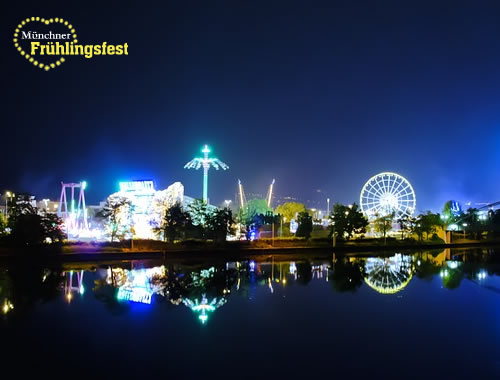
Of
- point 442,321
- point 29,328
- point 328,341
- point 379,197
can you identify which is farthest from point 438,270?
point 379,197

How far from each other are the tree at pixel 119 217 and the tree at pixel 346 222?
58.8 feet

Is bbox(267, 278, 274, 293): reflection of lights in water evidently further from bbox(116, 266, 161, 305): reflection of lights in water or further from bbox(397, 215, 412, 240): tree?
bbox(397, 215, 412, 240): tree

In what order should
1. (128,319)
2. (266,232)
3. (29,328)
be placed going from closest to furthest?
(29,328) → (128,319) → (266,232)

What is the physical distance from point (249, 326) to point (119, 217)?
87.1 ft

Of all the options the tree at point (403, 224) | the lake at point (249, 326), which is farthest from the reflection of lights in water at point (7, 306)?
the tree at point (403, 224)

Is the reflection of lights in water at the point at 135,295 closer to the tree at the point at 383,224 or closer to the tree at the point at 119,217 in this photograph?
the tree at the point at 119,217

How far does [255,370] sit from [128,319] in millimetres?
4643

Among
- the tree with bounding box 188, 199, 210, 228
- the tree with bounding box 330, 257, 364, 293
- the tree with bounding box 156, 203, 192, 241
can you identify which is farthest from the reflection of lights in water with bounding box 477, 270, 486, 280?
the tree with bounding box 156, 203, 192, 241

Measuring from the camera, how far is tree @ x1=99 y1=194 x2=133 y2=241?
3309 cm

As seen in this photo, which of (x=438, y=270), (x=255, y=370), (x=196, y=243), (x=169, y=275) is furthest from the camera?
(x=196, y=243)

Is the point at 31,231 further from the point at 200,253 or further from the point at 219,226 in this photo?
the point at 219,226

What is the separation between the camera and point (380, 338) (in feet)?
31.2

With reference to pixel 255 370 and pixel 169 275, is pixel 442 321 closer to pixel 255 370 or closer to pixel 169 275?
pixel 255 370

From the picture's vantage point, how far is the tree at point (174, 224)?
33375 mm
